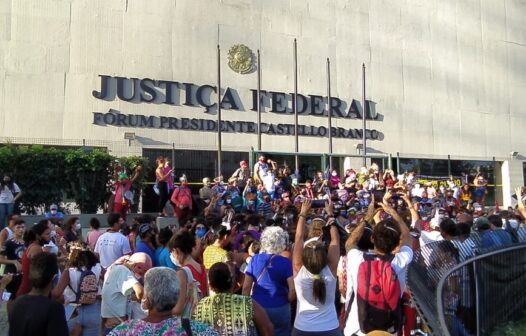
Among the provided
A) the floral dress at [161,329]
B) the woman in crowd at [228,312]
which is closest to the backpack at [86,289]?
the woman in crowd at [228,312]

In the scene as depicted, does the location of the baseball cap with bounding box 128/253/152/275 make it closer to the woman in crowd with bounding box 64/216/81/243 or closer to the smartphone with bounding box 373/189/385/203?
the woman in crowd with bounding box 64/216/81/243

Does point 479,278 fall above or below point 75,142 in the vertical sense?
below

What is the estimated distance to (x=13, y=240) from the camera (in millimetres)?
8867

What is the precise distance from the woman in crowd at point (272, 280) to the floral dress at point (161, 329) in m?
2.23

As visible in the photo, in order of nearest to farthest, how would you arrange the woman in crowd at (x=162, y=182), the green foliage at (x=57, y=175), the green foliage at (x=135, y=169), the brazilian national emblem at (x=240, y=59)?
the green foliage at (x=57, y=175) < the woman in crowd at (x=162, y=182) < the green foliage at (x=135, y=169) < the brazilian national emblem at (x=240, y=59)

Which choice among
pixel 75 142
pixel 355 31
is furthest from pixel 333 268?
pixel 355 31

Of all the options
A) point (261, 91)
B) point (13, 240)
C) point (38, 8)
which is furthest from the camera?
point (261, 91)

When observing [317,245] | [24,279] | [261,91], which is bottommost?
[24,279]

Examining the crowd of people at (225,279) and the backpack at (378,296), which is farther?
the backpack at (378,296)

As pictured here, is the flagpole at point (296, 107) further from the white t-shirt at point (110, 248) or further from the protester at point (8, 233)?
the white t-shirt at point (110, 248)

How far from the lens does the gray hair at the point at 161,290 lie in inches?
145

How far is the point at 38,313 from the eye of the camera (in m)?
4.25

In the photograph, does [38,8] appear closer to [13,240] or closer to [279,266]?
[13,240]

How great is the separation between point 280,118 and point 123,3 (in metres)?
8.52
